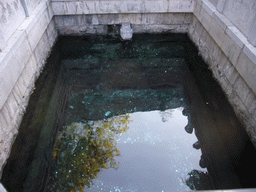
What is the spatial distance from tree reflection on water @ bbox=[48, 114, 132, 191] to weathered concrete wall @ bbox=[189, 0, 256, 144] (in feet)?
8.77

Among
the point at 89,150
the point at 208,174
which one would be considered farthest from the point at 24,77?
the point at 208,174

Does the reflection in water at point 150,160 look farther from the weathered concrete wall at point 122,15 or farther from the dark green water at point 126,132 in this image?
the weathered concrete wall at point 122,15

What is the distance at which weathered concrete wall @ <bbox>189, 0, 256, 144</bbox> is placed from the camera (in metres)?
4.17

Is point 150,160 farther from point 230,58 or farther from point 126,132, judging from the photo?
point 230,58

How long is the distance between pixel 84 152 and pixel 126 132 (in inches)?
40.7

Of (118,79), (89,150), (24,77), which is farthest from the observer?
(118,79)

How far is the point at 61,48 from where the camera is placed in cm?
738

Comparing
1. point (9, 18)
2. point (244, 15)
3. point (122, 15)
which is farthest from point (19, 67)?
point (244, 15)

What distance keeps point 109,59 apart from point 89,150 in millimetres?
3638

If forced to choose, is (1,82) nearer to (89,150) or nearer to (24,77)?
(24,77)

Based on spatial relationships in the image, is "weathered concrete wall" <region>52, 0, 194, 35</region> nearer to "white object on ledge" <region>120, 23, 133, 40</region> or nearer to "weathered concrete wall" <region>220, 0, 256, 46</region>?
"white object on ledge" <region>120, 23, 133, 40</region>

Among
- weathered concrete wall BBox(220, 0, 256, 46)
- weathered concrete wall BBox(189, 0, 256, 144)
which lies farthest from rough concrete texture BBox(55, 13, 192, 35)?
weathered concrete wall BBox(220, 0, 256, 46)

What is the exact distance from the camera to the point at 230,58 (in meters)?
4.90

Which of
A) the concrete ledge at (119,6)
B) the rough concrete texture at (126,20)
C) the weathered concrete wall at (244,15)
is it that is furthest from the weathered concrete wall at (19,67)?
the weathered concrete wall at (244,15)
